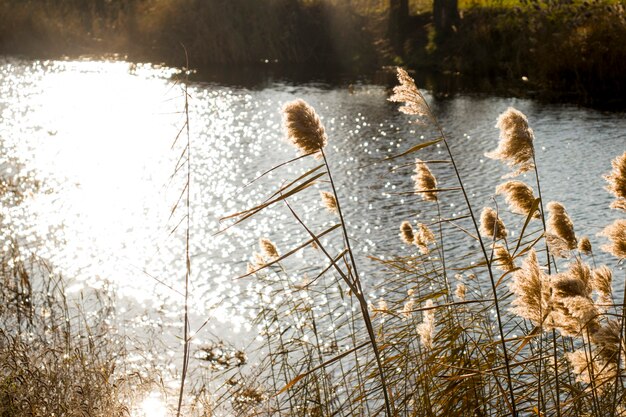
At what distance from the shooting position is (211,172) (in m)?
15.4

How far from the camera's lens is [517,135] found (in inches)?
145

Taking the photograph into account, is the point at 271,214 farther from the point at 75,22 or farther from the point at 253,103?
the point at 75,22

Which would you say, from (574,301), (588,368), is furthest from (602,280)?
(574,301)

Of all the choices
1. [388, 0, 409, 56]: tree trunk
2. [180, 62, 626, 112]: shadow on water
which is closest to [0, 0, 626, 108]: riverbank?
[180, 62, 626, 112]: shadow on water

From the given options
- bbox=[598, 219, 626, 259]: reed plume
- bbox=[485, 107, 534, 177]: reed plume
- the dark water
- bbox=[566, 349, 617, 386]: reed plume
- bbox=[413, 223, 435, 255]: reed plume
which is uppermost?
bbox=[485, 107, 534, 177]: reed plume

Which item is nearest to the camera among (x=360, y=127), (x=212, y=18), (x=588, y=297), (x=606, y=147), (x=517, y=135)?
(x=588, y=297)

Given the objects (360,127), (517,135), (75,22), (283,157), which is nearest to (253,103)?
(360,127)

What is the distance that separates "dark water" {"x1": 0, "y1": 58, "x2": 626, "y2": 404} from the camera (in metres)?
10.0

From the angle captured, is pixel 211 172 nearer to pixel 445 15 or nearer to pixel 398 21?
pixel 445 15

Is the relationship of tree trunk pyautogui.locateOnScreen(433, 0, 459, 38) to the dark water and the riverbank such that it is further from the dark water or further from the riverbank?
the dark water

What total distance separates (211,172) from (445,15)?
502 inches

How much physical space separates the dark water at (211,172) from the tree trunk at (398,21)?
12.5ft

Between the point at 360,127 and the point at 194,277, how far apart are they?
29.0 feet

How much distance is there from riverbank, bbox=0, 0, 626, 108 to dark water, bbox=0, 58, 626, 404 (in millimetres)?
1924
